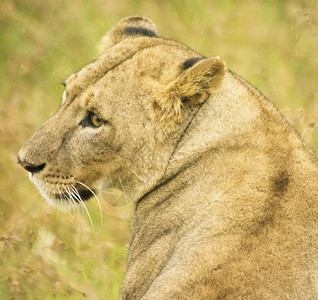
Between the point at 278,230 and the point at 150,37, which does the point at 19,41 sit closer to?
the point at 150,37

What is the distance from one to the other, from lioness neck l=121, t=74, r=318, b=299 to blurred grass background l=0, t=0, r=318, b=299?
1.20 metres

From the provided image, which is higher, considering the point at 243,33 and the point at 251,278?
the point at 243,33

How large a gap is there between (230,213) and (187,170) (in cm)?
50

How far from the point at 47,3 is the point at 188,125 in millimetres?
4338

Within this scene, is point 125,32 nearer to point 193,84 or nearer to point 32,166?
point 193,84

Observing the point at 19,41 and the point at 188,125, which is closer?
the point at 188,125

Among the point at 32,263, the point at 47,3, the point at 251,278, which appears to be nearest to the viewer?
the point at 251,278

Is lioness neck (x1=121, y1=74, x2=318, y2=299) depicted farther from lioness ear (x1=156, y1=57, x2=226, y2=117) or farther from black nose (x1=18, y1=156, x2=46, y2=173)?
black nose (x1=18, y1=156, x2=46, y2=173)

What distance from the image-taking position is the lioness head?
162 inches

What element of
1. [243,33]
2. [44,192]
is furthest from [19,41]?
[44,192]

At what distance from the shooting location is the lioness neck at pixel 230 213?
3.34m

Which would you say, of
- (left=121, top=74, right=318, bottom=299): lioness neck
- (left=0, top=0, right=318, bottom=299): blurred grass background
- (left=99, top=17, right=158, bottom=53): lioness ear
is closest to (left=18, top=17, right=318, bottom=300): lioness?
(left=121, top=74, right=318, bottom=299): lioness neck

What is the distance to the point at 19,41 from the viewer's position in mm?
7305

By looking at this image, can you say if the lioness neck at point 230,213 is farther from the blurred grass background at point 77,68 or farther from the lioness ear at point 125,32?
→ the blurred grass background at point 77,68
